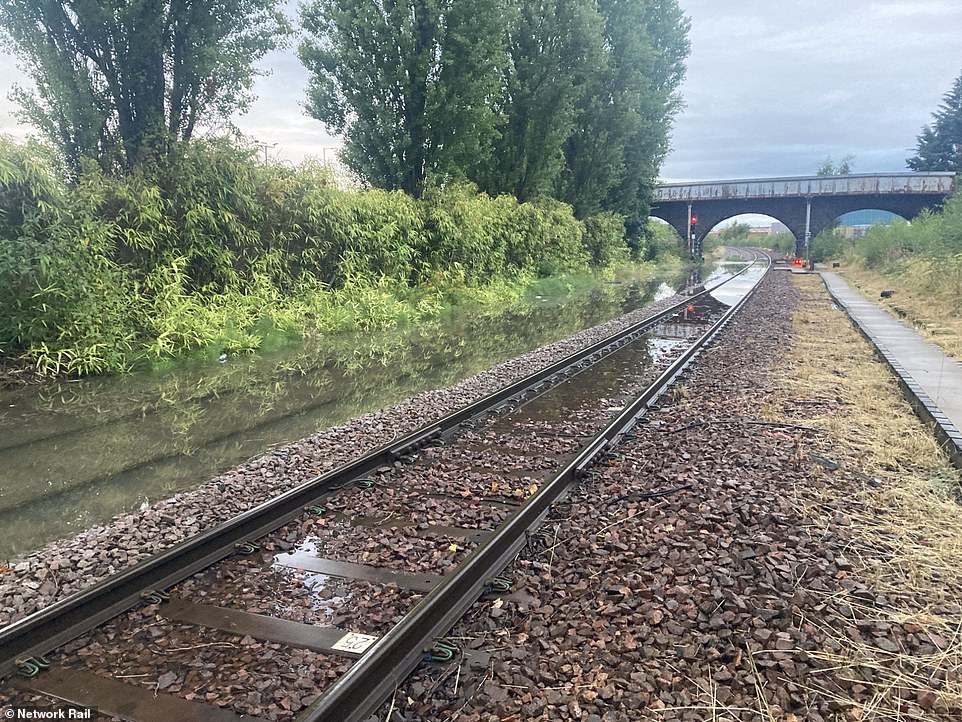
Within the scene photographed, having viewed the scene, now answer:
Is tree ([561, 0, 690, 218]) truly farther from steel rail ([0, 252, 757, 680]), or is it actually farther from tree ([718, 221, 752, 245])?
tree ([718, 221, 752, 245])

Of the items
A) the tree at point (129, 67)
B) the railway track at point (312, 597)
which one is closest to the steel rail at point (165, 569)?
the railway track at point (312, 597)

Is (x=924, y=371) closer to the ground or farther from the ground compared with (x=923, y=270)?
closer to the ground

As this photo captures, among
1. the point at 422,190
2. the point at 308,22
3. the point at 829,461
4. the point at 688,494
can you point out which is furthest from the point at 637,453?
the point at 308,22

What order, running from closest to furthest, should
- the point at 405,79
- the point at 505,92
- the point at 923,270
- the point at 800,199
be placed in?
the point at 405,79 → the point at 923,270 → the point at 505,92 → the point at 800,199

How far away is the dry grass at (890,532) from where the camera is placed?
2668 mm

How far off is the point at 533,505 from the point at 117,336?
A: 7.93 metres

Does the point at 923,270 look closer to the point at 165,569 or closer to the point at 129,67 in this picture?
the point at 129,67

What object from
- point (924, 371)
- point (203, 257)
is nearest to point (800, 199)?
point (924, 371)

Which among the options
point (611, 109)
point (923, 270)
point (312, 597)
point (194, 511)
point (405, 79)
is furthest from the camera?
point (611, 109)

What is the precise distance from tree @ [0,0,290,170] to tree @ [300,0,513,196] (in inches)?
244

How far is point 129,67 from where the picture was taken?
11758 mm

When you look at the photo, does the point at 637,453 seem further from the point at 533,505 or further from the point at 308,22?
the point at 308,22

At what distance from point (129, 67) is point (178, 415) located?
25.3 ft

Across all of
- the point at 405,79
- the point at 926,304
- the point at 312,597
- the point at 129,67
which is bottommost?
the point at 312,597
